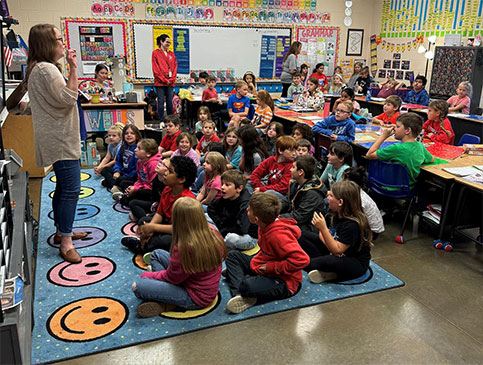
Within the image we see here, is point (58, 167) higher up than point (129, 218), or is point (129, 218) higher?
point (58, 167)

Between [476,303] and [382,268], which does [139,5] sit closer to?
[382,268]

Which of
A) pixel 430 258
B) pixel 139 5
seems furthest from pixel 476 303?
pixel 139 5

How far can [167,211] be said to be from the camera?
311 cm

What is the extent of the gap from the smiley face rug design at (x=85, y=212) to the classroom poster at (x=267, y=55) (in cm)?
699

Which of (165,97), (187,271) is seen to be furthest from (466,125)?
(187,271)

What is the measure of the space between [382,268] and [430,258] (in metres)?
0.47

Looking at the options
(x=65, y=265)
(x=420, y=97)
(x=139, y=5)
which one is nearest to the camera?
(x=65, y=265)

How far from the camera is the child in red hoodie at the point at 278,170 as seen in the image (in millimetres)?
3875

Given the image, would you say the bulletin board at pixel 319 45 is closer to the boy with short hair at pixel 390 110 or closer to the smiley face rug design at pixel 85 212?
the boy with short hair at pixel 390 110

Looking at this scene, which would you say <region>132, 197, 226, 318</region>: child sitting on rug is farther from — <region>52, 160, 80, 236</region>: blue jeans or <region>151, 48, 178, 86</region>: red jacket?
<region>151, 48, 178, 86</region>: red jacket

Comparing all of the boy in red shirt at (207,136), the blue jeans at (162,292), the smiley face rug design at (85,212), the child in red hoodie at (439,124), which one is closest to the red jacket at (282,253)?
the blue jeans at (162,292)

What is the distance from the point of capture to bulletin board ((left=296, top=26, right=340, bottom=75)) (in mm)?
10422

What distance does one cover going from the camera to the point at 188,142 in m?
4.33

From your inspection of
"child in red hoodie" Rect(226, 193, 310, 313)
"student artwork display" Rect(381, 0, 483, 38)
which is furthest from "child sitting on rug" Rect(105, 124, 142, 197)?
"student artwork display" Rect(381, 0, 483, 38)
